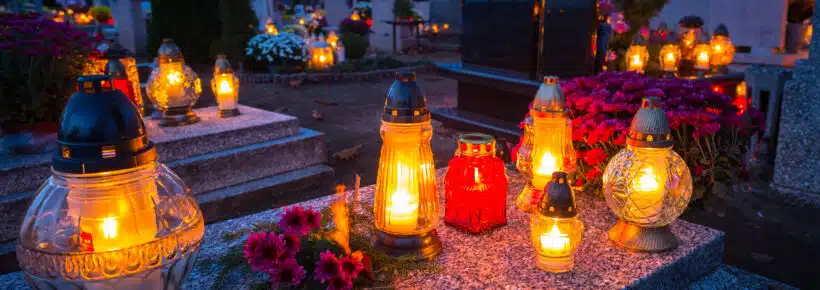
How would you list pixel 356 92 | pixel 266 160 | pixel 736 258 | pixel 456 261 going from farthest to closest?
pixel 356 92 < pixel 266 160 < pixel 736 258 < pixel 456 261

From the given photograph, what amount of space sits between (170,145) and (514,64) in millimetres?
4100

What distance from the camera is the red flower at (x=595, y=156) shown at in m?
3.16

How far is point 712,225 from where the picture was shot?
14.8 ft

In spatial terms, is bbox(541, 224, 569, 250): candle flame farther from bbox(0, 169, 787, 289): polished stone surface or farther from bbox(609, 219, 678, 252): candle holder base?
bbox(609, 219, 678, 252): candle holder base

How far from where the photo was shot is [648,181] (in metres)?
2.40

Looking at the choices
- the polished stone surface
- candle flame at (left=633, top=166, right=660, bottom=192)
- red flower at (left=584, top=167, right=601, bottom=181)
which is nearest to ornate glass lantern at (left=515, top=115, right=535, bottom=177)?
the polished stone surface

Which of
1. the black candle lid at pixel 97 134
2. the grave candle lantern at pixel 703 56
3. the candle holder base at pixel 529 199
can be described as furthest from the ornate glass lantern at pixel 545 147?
the grave candle lantern at pixel 703 56

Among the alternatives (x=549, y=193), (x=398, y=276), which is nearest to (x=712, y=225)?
(x=549, y=193)

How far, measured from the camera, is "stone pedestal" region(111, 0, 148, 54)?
19.5 meters

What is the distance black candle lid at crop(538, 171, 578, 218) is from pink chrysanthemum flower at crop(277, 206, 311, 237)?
2.99ft

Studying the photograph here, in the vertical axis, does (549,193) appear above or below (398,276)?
above

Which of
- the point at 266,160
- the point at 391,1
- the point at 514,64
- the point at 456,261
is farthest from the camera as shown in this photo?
the point at 391,1

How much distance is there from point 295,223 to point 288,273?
19cm

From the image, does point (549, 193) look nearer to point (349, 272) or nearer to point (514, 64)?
point (349, 272)
